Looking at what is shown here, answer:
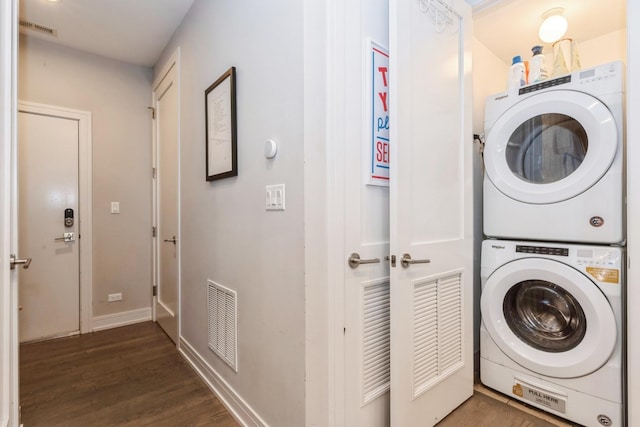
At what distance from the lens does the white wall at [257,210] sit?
1.24 metres

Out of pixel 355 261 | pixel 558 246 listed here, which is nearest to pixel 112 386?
pixel 355 261

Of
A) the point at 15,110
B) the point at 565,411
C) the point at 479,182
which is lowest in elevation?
the point at 565,411

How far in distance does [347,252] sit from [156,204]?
251cm

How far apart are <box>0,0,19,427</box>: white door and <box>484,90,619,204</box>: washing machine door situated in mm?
2269

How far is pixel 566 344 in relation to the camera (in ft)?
5.00

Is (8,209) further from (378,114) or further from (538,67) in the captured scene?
(538,67)

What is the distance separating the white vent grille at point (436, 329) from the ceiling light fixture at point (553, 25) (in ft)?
5.30

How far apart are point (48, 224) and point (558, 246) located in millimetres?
3648

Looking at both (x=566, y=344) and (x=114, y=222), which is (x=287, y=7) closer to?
(x=566, y=344)

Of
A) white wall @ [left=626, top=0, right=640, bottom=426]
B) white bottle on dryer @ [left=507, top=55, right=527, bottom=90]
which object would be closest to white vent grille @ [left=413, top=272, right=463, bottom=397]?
white wall @ [left=626, top=0, right=640, bottom=426]

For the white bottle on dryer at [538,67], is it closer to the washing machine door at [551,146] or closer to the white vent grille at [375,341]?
the washing machine door at [551,146]

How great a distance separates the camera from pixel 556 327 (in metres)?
1.60

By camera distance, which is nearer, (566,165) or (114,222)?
(566,165)

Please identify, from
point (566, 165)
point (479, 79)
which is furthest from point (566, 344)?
point (479, 79)
